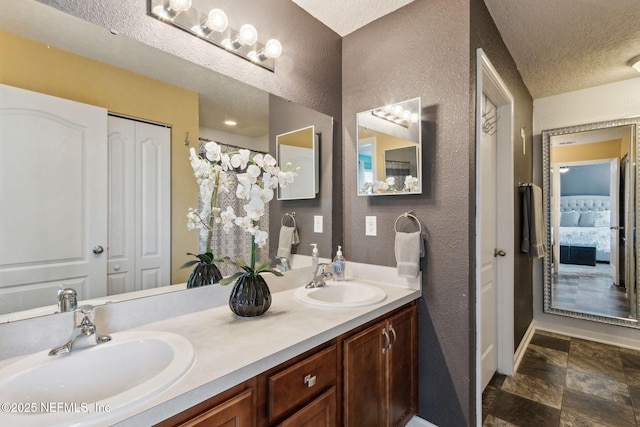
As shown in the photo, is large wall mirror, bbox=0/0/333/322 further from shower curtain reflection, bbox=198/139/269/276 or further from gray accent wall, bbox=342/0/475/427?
gray accent wall, bbox=342/0/475/427

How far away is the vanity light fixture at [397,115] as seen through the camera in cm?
165

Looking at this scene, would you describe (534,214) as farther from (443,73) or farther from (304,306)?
(304,306)

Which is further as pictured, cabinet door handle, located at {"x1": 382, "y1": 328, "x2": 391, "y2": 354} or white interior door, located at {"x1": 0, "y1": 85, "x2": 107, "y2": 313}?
cabinet door handle, located at {"x1": 382, "y1": 328, "x2": 391, "y2": 354}

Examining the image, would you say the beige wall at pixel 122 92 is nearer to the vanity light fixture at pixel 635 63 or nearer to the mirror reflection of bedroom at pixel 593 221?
the vanity light fixture at pixel 635 63

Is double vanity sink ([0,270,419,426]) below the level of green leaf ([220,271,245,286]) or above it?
below

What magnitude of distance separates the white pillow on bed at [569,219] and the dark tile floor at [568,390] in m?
1.13

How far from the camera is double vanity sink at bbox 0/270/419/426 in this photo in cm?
62

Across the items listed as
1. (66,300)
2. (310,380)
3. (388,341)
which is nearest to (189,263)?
(66,300)

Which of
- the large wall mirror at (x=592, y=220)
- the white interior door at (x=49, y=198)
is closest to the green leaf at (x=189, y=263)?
the white interior door at (x=49, y=198)

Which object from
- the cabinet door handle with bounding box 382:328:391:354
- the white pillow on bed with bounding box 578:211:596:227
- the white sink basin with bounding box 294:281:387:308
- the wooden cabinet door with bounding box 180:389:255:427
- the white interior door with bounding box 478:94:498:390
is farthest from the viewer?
the white pillow on bed with bounding box 578:211:596:227

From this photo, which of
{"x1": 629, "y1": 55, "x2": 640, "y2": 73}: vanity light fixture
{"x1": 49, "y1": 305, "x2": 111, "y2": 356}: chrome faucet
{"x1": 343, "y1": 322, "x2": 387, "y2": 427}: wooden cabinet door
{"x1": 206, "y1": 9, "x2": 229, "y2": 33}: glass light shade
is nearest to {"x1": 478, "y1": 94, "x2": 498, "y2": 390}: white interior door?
{"x1": 343, "y1": 322, "x2": 387, "y2": 427}: wooden cabinet door

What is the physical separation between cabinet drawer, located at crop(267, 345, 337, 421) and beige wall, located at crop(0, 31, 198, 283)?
0.60 meters

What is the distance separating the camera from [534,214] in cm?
254

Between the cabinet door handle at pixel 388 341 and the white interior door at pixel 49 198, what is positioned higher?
the white interior door at pixel 49 198
